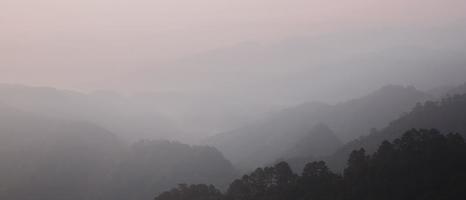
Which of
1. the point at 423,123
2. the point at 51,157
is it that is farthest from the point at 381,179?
the point at 51,157

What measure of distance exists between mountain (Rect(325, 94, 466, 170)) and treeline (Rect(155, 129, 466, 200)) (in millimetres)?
50173

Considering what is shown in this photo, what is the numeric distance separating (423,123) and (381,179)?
2566 inches

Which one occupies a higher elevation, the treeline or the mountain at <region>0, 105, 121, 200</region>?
the mountain at <region>0, 105, 121, 200</region>

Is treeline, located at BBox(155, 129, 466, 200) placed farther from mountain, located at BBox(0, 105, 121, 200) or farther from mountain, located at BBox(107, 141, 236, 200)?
mountain, located at BBox(0, 105, 121, 200)

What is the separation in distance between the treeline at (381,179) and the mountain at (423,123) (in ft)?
165

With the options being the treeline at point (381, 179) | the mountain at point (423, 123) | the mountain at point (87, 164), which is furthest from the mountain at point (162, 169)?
the treeline at point (381, 179)

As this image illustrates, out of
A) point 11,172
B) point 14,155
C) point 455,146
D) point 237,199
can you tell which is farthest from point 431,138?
point 14,155

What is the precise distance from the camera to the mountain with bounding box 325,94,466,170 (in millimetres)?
106500

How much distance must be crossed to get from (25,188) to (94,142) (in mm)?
41229

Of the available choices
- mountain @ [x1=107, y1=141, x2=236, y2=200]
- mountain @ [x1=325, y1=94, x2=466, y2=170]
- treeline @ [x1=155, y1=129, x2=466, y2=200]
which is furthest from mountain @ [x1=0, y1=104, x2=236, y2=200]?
treeline @ [x1=155, y1=129, x2=466, y2=200]

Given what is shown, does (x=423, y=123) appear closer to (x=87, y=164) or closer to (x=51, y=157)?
(x=87, y=164)

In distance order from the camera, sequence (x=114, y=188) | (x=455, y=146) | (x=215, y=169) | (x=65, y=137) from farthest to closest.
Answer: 1. (x=65, y=137)
2. (x=215, y=169)
3. (x=114, y=188)
4. (x=455, y=146)

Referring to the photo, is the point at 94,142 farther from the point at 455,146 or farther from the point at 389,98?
the point at 455,146

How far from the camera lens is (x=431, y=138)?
58094 millimetres
